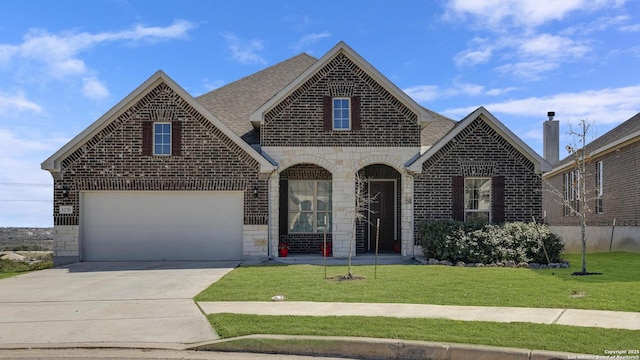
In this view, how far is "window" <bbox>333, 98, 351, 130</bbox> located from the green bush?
14.6 ft

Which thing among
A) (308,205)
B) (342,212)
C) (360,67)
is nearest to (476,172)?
(342,212)

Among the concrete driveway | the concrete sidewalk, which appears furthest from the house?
the concrete sidewalk

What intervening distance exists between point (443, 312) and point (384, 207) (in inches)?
461

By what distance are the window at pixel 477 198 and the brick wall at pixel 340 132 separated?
2.24 m

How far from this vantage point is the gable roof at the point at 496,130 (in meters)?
18.7

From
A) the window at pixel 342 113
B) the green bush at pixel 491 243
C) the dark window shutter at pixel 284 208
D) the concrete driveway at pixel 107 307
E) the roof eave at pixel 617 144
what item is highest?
the window at pixel 342 113

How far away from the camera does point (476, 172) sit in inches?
743

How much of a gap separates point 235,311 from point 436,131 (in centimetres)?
1375

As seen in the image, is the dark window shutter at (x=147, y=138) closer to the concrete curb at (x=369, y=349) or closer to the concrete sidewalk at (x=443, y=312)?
the concrete sidewalk at (x=443, y=312)

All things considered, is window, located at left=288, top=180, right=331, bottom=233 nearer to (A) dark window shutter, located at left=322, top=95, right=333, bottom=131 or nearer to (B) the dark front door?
(B) the dark front door

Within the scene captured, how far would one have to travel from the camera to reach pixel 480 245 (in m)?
16.9

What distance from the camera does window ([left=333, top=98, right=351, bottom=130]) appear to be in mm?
19156

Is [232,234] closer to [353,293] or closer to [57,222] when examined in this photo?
[57,222]

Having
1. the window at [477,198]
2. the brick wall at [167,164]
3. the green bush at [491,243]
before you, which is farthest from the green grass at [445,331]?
the window at [477,198]
